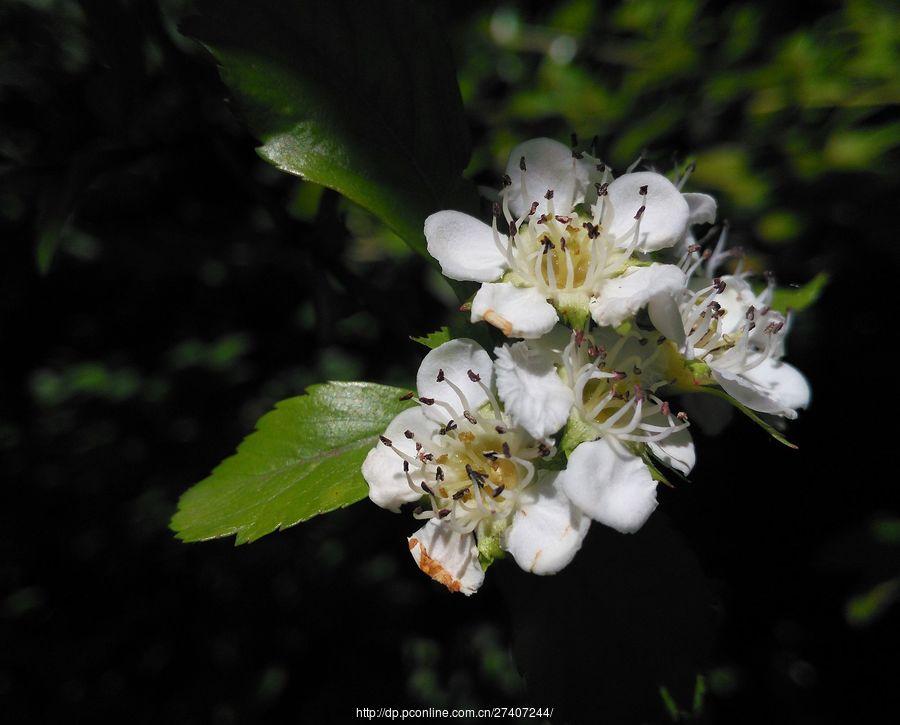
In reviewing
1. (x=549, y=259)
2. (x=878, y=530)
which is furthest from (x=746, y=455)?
(x=549, y=259)

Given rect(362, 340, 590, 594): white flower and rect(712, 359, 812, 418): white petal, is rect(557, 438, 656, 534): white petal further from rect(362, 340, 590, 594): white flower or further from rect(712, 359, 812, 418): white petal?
rect(712, 359, 812, 418): white petal

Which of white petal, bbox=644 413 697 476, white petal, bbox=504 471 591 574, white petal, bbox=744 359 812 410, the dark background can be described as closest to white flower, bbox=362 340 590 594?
white petal, bbox=504 471 591 574

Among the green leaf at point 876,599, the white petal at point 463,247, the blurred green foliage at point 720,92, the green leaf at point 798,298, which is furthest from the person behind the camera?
the blurred green foliage at point 720,92

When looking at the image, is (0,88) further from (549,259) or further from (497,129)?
(549,259)

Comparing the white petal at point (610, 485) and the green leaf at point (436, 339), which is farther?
the green leaf at point (436, 339)

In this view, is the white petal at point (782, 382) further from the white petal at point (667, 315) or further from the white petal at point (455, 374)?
the white petal at point (455, 374)

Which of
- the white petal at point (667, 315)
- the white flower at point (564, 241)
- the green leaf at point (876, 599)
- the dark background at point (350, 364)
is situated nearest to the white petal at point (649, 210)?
the white flower at point (564, 241)
